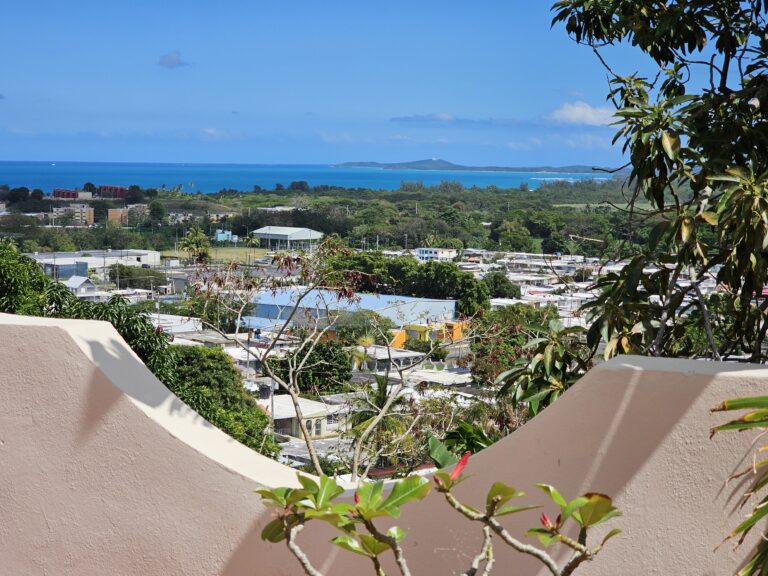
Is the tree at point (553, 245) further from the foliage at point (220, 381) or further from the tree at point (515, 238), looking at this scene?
the foliage at point (220, 381)

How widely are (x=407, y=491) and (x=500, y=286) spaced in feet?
141

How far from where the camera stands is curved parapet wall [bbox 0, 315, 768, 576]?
171 centimetres

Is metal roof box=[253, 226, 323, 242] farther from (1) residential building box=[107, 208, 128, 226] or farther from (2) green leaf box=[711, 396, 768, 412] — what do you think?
(2) green leaf box=[711, 396, 768, 412]

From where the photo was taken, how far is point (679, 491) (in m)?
1.67

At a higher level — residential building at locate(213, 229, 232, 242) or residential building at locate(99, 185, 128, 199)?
residential building at locate(99, 185, 128, 199)

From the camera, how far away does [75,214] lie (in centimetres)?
6400

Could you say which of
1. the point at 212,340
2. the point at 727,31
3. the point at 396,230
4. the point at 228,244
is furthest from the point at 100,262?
the point at 727,31

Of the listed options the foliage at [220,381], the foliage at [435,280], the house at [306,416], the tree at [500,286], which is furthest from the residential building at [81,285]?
the tree at [500,286]

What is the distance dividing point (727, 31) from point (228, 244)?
52.5 m

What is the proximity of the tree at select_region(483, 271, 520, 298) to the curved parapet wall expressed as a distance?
41.6m

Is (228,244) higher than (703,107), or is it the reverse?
(703,107)

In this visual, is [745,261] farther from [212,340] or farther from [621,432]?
[212,340]

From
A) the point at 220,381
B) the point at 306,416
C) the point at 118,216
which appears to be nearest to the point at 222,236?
the point at 118,216

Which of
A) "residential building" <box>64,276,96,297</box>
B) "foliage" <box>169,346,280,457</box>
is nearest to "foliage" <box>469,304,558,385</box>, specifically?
"foliage" <box>169,346,280,457</box>
